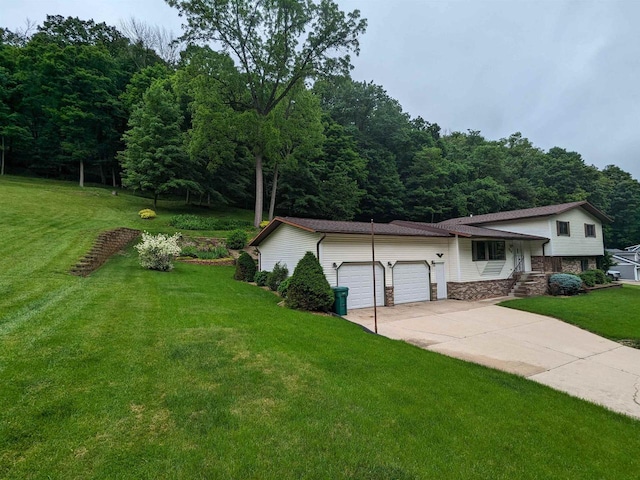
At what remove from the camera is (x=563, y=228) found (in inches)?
802

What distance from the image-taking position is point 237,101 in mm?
25203

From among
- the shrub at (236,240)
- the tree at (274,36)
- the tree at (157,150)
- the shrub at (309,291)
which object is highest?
the tree at (274,36)

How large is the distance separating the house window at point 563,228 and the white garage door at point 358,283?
14.5 metres

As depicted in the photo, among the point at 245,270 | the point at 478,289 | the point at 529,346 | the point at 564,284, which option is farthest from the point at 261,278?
the point at 564,284

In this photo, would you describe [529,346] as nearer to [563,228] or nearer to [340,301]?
[340,301]

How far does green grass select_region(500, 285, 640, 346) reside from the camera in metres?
9.77

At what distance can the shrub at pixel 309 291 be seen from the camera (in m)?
10.4

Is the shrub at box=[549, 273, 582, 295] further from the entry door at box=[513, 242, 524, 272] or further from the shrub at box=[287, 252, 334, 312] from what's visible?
the shrub at box=[287, 252, 334, 312]

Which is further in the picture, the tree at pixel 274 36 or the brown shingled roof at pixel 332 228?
the tree at pixel 274 36

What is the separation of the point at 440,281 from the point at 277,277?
787 cm

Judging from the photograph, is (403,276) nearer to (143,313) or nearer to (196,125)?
(143,313)

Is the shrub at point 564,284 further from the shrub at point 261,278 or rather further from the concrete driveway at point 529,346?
the shrub at point 261,278

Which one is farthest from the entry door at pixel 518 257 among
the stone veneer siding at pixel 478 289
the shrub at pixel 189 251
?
the shrub at pixel 189 251

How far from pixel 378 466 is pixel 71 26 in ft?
202
